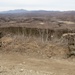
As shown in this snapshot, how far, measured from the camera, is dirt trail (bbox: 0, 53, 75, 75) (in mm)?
7718

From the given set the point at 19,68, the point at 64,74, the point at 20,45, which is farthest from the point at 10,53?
the point at 64,74

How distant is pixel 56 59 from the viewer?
9.65m

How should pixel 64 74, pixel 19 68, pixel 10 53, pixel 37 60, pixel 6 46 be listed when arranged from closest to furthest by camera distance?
pixel 64 74
pixel 19 68
pixel 37 60
pixel 10 53
pixel 6 46

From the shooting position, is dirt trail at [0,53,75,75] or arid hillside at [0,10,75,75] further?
arid hillside at [0,10,75,75]

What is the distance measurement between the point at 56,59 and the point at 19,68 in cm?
208

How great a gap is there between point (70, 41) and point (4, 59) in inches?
141

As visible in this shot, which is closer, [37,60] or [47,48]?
[37,60]

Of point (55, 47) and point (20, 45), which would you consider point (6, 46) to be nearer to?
point (20, 45)

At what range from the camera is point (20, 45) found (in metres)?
11.3

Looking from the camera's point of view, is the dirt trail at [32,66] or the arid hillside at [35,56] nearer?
the dirt trail at [32,66]

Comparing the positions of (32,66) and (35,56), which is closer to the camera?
(32,66)

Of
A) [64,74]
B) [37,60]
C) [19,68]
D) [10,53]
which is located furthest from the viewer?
[10,53]

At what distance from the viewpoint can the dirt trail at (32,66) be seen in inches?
304

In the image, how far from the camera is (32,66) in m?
8.54
